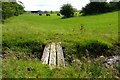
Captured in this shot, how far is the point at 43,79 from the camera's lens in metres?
7.60

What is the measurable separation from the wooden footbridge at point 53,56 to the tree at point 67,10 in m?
49.5

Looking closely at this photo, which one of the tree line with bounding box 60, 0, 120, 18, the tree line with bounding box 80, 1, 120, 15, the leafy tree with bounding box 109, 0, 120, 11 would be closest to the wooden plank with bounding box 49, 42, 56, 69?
the leafy tree with bounding box 109, 0, 120, 11

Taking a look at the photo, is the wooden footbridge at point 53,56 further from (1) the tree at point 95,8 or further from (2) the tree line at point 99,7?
(1) the tree at point 95,8

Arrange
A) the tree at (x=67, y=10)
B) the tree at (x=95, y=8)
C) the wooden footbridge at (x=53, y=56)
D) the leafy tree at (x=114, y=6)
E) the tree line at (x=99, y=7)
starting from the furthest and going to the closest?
the tree at (x=67, y=10) → the tree at (x=95, y=8) → the tree line at (x=99, y=7) → the leafy tree at (x=114, y=6) → the wooden footbridge at (x=53, y=56)

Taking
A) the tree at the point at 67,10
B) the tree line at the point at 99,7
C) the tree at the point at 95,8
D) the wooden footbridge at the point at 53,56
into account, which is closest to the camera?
the wooden footbridge at the point at 53,56

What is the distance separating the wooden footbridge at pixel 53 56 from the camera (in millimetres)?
11003

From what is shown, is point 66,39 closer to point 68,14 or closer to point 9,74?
point 9,74

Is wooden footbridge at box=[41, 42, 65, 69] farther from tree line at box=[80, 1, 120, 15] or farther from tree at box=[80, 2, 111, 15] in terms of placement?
tree at box=[80, 2, 111, 15]

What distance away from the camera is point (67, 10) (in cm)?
6656

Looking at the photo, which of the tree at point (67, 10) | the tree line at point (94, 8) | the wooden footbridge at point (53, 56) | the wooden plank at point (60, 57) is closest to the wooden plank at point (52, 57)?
the wooden footbridge at point (53, 56)

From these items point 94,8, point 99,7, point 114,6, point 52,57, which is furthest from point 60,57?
point 94,8

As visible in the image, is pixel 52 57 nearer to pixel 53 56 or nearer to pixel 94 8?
pixel 53 56

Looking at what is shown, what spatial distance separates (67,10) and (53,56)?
5413 centimetres

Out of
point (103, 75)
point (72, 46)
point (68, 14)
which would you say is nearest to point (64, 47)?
point (72, 46)
